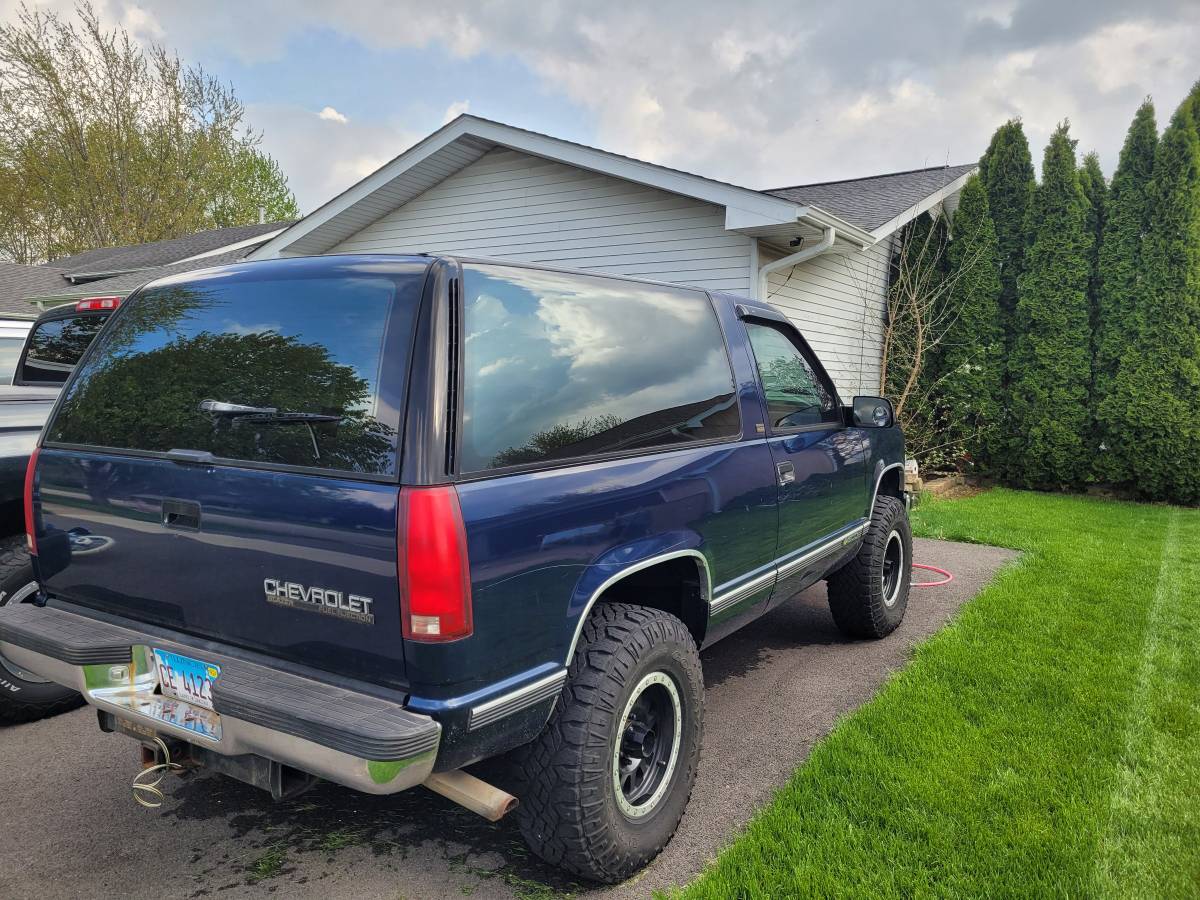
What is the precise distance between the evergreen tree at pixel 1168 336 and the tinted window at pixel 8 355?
40.3ft

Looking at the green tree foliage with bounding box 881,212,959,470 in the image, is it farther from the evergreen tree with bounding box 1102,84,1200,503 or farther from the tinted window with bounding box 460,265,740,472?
the tinted window with bounding box 460,265,740,472

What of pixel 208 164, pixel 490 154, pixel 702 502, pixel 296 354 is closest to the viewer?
pixel 296 354

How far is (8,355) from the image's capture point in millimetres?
4898

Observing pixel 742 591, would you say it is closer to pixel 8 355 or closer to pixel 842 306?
pixel 8 355

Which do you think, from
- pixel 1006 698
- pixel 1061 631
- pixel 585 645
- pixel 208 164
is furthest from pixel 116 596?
pixel 208 164

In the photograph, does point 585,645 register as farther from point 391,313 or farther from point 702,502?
point 391,313

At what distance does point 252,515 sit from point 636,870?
5.35 ft

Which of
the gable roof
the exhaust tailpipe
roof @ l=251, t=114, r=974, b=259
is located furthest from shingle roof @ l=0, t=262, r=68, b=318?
the exhaust tailpipe

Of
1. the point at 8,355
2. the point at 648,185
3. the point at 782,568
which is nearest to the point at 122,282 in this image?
the point at 648,185

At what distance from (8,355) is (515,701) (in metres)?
4.94

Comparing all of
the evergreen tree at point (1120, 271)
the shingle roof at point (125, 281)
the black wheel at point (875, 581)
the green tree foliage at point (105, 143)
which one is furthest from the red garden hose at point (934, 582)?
the green tree foliage at point (105, 143)

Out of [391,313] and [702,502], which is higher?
[391,313]

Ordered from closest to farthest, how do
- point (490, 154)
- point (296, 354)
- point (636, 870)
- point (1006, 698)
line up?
1. point (296, 354)
2. point (636, 870)
3. point (1006, 698)
4. point (490, 154)

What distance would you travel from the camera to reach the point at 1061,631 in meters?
4.66
